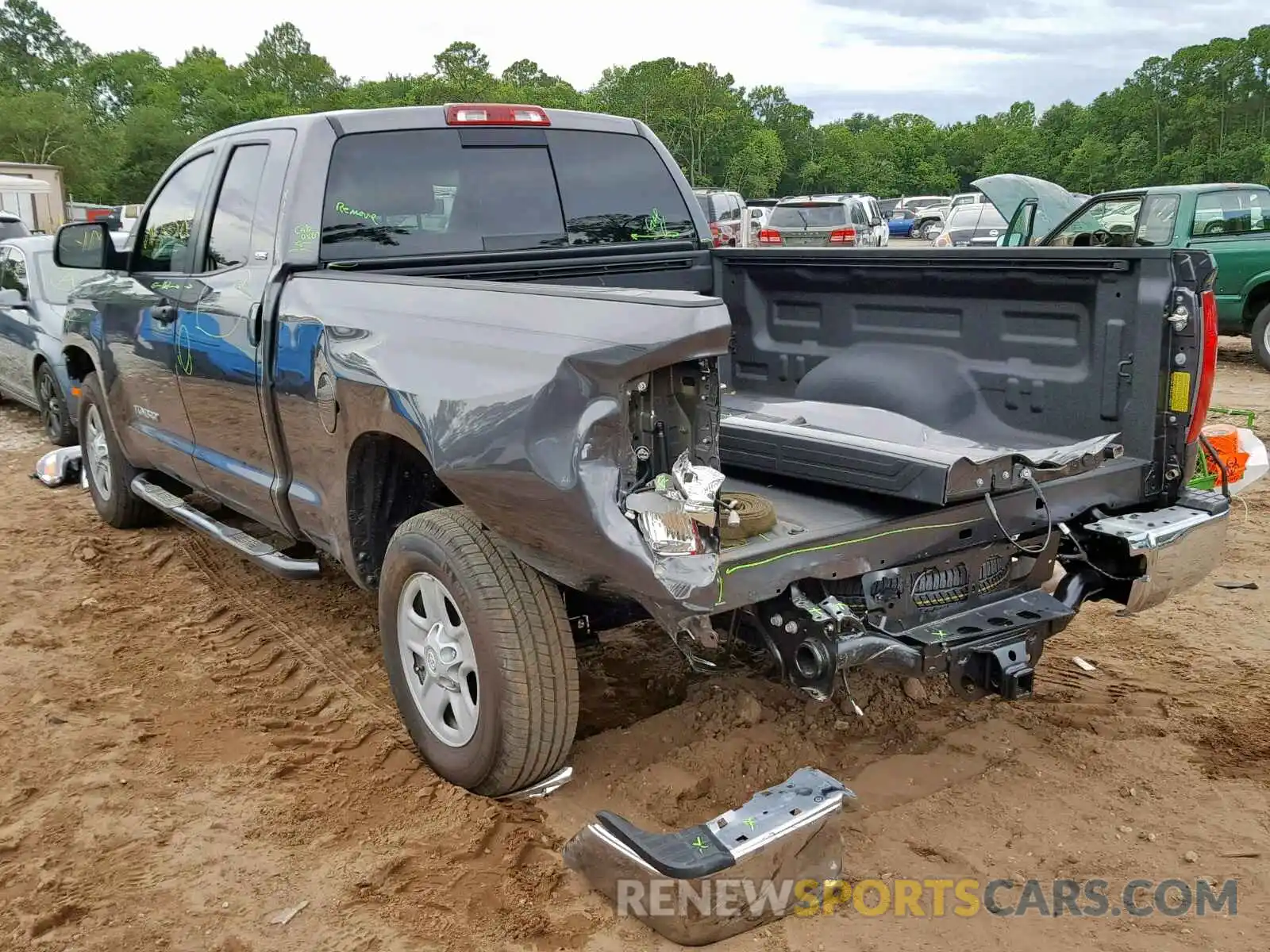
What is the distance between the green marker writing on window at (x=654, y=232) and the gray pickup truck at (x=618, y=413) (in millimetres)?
11

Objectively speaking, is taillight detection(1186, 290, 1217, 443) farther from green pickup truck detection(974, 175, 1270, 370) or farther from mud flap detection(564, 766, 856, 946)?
green pickup truck detection(974, 175, 1270, 370)

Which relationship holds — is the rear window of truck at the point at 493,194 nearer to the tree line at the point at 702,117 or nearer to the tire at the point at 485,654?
the tire at the point at 485,654

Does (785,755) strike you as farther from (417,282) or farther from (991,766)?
(417,282)

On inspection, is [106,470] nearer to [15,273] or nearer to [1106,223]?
[15,273]

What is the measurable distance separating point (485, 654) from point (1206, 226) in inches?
431

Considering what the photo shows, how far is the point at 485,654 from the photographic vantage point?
119 inches

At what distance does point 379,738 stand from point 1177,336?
2932mm

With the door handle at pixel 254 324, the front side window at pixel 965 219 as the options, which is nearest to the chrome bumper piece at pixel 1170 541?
the door handle at pixel 254 324

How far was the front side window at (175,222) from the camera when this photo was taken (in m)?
4.75

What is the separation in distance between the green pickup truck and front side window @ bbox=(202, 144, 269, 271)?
28.8 ft

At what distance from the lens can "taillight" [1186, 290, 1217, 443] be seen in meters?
3.40

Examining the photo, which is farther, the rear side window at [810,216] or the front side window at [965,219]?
the rear side window at [810,216]

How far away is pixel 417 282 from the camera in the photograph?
3.30 m

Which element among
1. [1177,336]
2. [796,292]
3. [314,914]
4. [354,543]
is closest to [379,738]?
[354,543]
